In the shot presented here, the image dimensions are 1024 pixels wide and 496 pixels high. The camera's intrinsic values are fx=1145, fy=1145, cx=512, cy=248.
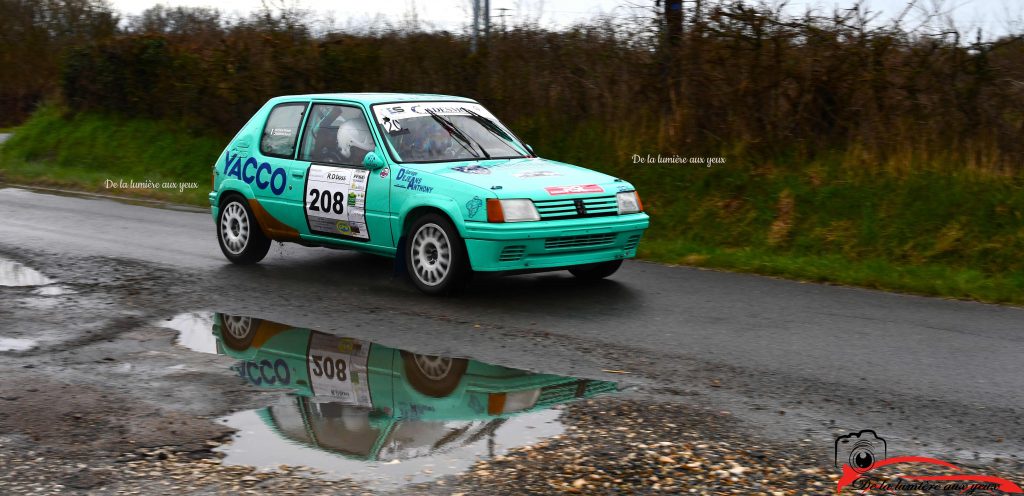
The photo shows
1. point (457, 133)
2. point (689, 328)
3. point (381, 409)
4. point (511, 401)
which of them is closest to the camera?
point (381, 409)

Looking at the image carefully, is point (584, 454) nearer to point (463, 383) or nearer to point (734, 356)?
point (463, 383)

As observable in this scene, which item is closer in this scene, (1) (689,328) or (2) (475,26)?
(1) (689,328)

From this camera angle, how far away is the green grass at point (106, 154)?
21125 mm

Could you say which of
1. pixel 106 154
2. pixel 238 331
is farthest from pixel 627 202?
pixel 106 154

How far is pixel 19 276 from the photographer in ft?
35.0

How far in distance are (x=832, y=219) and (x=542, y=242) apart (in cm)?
489

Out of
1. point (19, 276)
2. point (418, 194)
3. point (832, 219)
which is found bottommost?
point (19, 276)

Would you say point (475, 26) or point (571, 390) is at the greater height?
Result: point (475, 26)

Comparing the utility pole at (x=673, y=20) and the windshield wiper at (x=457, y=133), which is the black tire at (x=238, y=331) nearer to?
the windshield wiper at (x=457, y=133)

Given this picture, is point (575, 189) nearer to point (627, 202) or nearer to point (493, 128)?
point (627, 202)

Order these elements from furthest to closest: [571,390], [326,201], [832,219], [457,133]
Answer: [832,219]
[457,133]
[326,201]
[571,390]

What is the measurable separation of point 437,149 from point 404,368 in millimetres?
3586

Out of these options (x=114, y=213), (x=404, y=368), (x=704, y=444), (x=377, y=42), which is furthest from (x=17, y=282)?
(x=377, y=42)

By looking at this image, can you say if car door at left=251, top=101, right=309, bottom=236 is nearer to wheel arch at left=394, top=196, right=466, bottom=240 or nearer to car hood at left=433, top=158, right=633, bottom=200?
wheel arch at left=394, top=196, right=466, bottom=240
